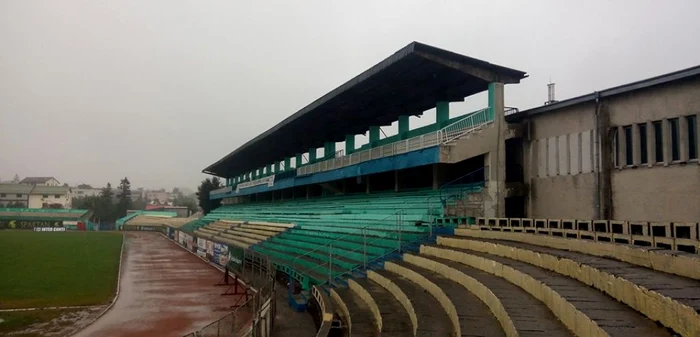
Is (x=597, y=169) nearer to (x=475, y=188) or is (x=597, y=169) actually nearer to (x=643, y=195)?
(x=643, y=195)

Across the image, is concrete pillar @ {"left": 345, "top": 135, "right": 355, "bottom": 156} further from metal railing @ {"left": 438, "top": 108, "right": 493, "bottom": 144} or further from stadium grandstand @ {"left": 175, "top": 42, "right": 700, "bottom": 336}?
metal railing @ {"left": 438, "top": 108, "right": 493, "bottom": 144}

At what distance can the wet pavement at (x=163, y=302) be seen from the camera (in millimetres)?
13195

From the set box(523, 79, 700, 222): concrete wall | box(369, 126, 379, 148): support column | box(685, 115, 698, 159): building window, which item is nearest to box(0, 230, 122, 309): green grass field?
box(369, 126, 379, 148): support column

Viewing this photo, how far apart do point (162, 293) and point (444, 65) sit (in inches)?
508

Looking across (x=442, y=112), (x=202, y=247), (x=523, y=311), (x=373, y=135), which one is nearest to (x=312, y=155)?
(x=202, y=247)

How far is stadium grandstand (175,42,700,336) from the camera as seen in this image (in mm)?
5457

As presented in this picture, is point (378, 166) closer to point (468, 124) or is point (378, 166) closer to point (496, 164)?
point (468, 124)

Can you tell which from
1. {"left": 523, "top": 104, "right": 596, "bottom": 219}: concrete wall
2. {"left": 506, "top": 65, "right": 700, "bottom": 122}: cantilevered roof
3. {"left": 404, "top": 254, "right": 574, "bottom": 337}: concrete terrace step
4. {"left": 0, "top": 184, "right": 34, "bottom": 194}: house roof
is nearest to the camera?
{"left": 404, "top": 254, "right": 574, "bottom": 337}: concrete terrace step

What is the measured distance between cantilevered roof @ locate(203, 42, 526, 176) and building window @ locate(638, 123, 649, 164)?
485cm

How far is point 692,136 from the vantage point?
409 inches

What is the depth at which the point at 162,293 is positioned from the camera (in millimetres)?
19141

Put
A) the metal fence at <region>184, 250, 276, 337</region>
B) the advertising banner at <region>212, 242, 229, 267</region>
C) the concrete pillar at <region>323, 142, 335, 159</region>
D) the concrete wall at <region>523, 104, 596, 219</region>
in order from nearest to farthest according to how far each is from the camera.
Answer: the metal fence at <region>184, 250, 276, 337</region>, the concrete wall at <region>523, 104, 596, 219</region>, the advertising banner at <region>212, 242, 229, 267</region>, the concrete pillar at <region>323, 142, 335, 159</region>

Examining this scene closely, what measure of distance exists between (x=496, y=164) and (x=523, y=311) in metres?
10.2

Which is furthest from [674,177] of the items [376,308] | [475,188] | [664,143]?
[376,308]
